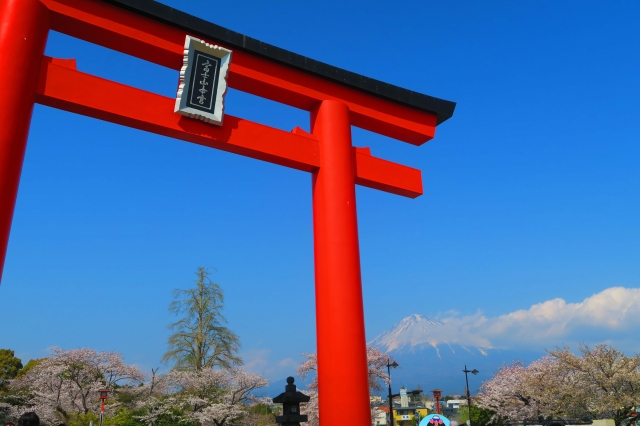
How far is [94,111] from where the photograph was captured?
5.88 m

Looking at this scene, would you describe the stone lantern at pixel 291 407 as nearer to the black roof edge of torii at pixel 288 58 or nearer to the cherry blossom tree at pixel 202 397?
the black roof edge of torii at pixel 288 58

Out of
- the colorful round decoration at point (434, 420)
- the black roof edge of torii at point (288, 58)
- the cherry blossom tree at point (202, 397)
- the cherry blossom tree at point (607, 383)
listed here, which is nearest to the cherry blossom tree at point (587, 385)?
the cherry blossom tree at point (607, 383)

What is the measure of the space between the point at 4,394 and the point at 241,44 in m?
29.2

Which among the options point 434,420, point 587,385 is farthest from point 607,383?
point 434,420

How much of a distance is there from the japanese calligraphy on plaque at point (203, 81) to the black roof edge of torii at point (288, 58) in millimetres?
234

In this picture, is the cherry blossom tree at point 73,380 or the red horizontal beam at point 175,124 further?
the cherry blossom tree at point 73,380

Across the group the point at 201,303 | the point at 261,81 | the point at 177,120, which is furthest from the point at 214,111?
the point at 201,303

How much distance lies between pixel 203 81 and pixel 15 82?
215 cm

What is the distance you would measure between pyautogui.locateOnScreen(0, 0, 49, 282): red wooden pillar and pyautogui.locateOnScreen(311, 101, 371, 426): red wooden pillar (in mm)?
3573

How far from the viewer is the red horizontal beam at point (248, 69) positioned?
6.09 meters

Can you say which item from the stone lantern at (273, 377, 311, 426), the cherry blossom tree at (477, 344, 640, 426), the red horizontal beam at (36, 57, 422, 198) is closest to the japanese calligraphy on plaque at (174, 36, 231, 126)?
the red horizontal beam at (36, 57, 422, 198)

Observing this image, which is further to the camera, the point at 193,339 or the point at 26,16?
the point at 193,339

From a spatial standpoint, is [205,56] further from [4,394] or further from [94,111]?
[4,394]

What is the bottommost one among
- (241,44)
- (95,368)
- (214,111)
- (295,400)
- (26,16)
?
(295,400)
